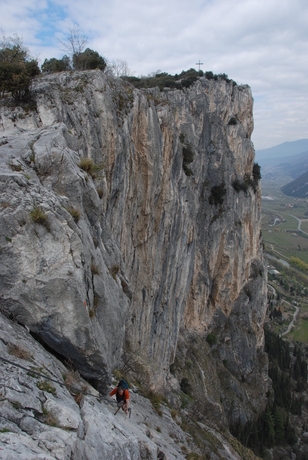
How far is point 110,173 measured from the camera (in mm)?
15359

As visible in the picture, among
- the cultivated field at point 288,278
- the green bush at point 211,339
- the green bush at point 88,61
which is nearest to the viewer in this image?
the green bush at point 88,61

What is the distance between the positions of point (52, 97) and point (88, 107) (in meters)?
1.91

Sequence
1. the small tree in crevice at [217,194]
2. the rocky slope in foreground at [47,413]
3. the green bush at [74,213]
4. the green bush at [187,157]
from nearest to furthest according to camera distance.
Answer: the rocky slope in foreground at [47,413], the green bush at [74,213], the green bush at [187,157], the small tree in crevice at [217,194]

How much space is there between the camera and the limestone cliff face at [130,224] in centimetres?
665

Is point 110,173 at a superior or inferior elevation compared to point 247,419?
superior

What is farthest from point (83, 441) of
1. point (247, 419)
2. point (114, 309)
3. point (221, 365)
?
point (247, 419)

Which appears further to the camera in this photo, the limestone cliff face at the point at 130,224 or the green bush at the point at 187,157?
the green bush at the point at 187,157

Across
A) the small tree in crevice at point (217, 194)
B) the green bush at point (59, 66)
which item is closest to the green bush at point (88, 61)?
the green bush at point (59, 66)

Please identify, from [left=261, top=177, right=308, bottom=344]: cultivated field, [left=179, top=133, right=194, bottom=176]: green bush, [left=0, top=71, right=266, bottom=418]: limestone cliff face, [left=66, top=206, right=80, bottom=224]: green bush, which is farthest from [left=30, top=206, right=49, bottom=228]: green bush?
[left=261, top=177, right=308, bottom=344]: cultivated field

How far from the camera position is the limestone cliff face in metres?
6.65

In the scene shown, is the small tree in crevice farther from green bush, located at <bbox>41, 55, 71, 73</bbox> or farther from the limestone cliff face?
green bush, located at <bbox>41, 55, 71, 73</bbox>

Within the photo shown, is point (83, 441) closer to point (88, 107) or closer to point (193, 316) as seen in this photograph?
point (88, 107)

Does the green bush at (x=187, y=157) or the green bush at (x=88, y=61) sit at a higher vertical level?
the green bush at (x=88, y=61)

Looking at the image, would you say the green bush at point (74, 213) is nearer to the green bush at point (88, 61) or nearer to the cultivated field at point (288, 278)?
the green bush at point (88, 61)
